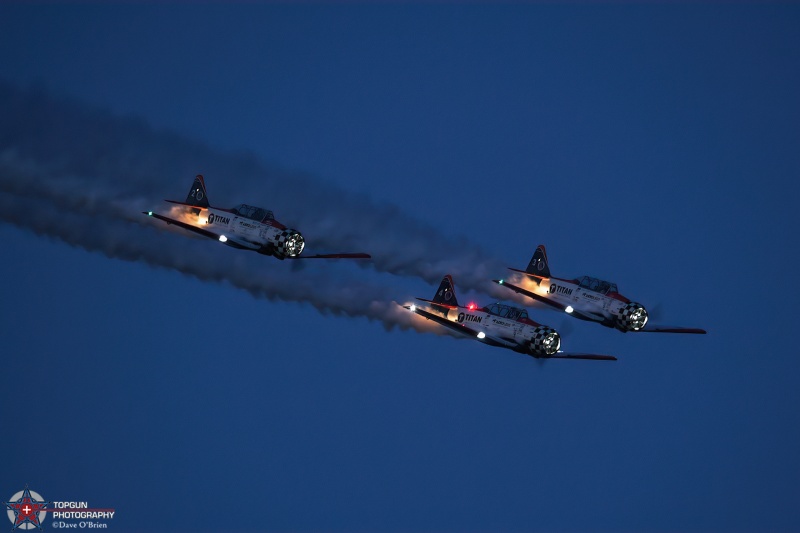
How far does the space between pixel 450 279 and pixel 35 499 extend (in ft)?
101

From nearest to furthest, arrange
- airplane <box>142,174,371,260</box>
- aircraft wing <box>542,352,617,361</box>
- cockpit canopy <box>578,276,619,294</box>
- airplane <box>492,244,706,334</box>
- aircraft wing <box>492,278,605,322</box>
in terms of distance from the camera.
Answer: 1. airplane <box>142,174,371,260</box>
2. aircraft wing <box>542,352,617,361</box>
3. airplane <box>492,244,706,334</box>
4. aircraft wing <box>492,278,605,322</box>
5. cockpit canopy <box>578,276,619,294</box>

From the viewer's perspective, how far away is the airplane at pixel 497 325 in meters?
73.8

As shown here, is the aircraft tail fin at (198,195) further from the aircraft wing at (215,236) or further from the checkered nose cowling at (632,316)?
the checkered nose cowling at (632,316)

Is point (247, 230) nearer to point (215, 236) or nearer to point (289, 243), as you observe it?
point (215, 236)

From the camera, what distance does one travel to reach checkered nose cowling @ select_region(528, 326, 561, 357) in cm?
7356

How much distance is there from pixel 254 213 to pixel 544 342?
16.8m

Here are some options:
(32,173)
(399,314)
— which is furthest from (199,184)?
(399,314)

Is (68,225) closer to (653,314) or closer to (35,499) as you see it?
(35,499)

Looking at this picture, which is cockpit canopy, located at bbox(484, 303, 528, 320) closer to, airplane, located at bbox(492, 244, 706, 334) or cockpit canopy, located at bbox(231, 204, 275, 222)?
airplane, located at bbox(492, 244, 706, 334)

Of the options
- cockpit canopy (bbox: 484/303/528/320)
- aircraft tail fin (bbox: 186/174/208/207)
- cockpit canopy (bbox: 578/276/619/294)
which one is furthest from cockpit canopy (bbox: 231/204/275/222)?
cockpit canopy (bbox: 578/276/619/294)

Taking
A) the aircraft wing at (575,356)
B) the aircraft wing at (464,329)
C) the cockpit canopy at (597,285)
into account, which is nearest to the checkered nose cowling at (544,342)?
the aircraft wing at (575,356)

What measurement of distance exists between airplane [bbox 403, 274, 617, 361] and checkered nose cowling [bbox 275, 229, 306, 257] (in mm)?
9650

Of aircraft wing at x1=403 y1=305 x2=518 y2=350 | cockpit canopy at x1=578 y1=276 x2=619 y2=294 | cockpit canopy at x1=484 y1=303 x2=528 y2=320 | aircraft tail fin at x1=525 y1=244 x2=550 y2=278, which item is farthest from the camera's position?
aircraft tail fin at x1=525 y1=244 x2=550 y2=278

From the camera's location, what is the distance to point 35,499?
8769 centimetres
